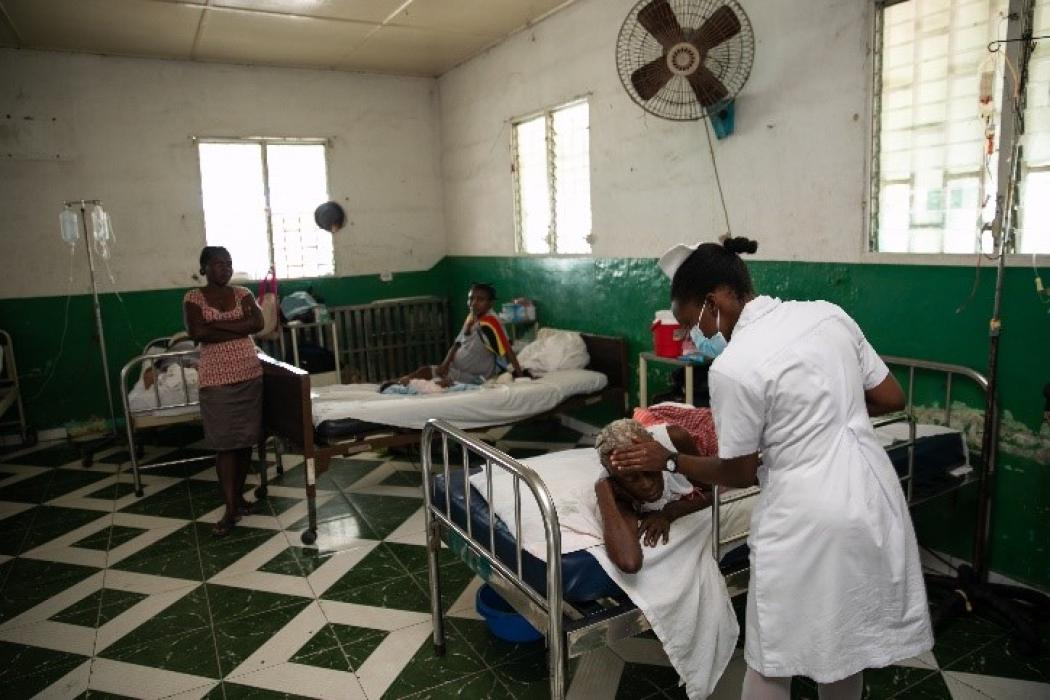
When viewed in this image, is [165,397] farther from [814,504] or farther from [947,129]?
[947,129]

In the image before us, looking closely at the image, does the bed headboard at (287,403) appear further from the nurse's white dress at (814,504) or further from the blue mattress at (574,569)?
the nurse's white dress at (814,504)

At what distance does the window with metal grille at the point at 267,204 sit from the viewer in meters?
6.99

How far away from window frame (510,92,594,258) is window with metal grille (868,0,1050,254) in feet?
8.05

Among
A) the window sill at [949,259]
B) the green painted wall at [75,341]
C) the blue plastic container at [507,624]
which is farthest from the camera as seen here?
the green painted wall at [75,341]

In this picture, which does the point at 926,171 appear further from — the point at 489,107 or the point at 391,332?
the point at 391,332

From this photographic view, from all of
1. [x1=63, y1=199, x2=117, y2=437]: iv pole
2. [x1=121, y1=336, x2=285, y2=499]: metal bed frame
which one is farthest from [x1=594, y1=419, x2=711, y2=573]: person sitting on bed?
[x1=63, y1=199, x2=117, y2=437]: iv pole

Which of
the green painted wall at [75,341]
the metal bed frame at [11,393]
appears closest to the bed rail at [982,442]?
the green painted wall at [75,341]

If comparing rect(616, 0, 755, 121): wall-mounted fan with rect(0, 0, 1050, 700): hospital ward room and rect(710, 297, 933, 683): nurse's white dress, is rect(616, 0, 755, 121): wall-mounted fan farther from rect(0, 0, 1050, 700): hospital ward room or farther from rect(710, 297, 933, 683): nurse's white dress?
rect(710, 297, 933, 683): nurse's white dress

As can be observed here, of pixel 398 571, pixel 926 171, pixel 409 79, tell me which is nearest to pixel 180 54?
pixel 409 79

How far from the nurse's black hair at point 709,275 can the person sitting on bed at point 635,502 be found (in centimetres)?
58

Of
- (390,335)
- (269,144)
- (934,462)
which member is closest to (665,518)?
(934,462)

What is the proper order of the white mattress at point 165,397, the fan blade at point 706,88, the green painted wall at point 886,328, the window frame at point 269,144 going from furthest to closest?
the window frame at point 269,144 → the white mattress at point 165,397 → the fan blade at point 706,88 → the green painted wall at point 886,328

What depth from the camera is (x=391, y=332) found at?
758cm

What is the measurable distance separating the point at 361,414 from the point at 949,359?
3102 mm
